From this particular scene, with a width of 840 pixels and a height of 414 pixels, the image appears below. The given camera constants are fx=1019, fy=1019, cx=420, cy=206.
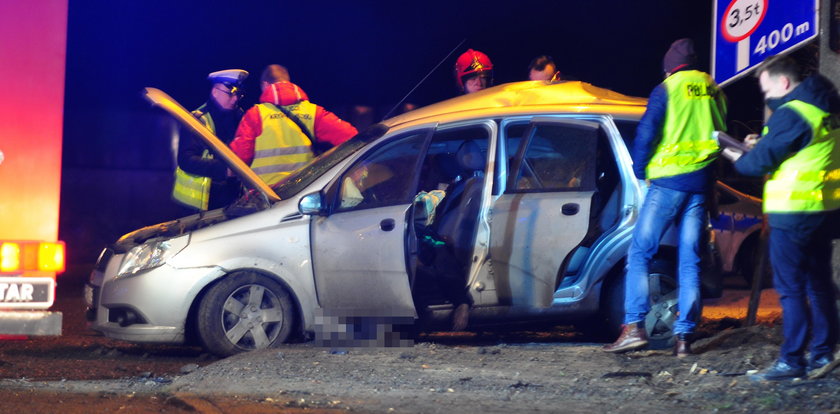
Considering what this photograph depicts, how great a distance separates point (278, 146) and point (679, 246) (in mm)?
3622

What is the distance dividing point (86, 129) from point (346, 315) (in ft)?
41.1

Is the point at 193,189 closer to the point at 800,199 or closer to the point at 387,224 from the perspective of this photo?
the point at 387,224

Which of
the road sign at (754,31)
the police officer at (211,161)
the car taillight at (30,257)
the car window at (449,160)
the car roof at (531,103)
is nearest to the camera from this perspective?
the car taillight at (30,257)

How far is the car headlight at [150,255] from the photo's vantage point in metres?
6.74

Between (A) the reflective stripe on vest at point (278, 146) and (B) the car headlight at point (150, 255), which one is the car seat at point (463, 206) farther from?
(B) the car headlight at point (150, 255)

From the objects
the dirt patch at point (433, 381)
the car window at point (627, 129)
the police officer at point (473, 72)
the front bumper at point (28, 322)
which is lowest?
the dirt patch at point (433, 381)

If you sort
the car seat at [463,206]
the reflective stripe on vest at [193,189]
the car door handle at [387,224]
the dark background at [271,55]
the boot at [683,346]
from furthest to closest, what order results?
the dark background at [271,55]
the reflective stripe on vest at [193,189]
the car seat at [463,206]
the car door handle at [387,224]
the boot at [683,346]

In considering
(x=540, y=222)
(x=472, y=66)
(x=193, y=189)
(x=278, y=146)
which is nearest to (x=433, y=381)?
(x=540, y=222)

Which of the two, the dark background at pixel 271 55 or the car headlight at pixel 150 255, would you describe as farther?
the dark background at pixel 271 55

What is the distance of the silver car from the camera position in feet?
22.0

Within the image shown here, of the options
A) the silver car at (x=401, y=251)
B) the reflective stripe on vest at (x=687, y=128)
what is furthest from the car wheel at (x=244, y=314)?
the reflective stripe on vest at (x=687, y=128)

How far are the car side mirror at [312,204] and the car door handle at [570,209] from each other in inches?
63.2

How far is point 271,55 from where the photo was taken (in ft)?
58.3

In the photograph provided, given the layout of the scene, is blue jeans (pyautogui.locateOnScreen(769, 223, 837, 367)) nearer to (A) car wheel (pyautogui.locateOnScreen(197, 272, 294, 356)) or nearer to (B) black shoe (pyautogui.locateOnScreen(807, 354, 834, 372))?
(B) black shoe (pyautogui.locateOnScreen(807, 354, 834, 372))
